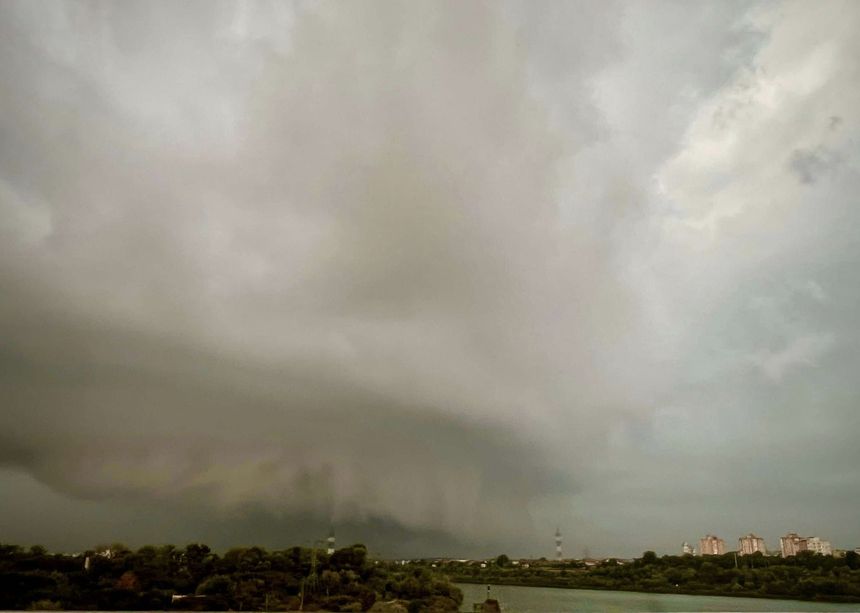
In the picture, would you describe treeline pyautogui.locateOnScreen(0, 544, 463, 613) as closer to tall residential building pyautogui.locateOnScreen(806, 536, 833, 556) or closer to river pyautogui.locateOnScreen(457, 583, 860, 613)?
river pyautogui.locateOnScreen(457, 583, 860, 613)

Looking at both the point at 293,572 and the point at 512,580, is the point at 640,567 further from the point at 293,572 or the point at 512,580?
the point at 293,572

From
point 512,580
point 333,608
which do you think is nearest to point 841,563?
point 512,580

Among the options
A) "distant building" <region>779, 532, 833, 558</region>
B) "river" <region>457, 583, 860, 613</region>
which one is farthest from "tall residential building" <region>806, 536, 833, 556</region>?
"river" <region>457, 583, 860, 613</region>

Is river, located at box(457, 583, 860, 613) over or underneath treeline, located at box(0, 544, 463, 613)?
underneath

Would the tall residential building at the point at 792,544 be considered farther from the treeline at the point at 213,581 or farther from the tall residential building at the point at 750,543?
the treeline at the point at 213,581

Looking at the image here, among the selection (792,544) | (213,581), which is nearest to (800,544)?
(792,544)

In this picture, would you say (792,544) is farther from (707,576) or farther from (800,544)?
(707,576)
